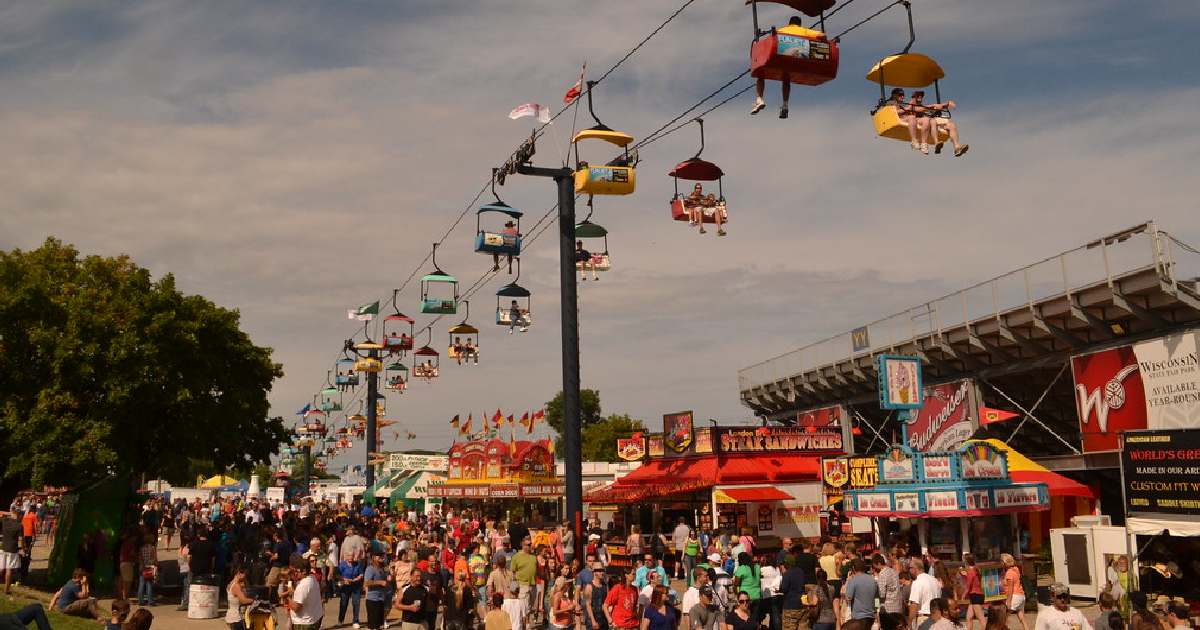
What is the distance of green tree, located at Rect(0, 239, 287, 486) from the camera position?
2184 cm

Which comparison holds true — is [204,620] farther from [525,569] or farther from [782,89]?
[782,89]

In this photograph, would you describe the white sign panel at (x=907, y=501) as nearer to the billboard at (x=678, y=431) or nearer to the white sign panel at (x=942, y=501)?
the white sign panel at (x=942, y=501)

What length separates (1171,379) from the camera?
1112 inches

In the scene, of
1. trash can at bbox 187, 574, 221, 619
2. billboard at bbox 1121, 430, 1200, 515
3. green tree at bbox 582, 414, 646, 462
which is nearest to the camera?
billboard at bbox 1121, 430, 1200, 515

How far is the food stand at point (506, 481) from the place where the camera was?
41469 millimetres

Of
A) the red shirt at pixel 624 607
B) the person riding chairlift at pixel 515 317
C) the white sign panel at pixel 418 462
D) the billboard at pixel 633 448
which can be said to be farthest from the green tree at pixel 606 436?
the red shirt at pixel 624 607

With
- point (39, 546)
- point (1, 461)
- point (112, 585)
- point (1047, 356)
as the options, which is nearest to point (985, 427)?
point (1047, 356)

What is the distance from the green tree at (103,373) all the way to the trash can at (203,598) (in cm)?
471

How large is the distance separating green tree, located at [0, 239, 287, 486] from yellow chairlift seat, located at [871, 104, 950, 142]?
18.6 meters

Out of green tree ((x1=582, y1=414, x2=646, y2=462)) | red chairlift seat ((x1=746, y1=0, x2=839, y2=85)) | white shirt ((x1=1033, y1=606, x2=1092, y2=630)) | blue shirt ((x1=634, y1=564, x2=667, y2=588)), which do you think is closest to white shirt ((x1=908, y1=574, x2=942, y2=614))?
white shirt ((x1=1033, y1=606, x2=1092, y2=630))

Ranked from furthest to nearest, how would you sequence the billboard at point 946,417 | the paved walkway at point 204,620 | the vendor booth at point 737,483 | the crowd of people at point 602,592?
the billboard at point 946,417
the vendor booth at point 737,483
the paved walkway at point 204,620
the crowd of people at point 602,592

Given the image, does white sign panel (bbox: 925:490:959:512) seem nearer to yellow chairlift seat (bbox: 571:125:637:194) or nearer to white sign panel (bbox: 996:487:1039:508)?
white sign panel (bbox: 996:487:1039:508)

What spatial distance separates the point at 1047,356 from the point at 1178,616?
1035 inches

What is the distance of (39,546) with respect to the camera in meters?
36.8
